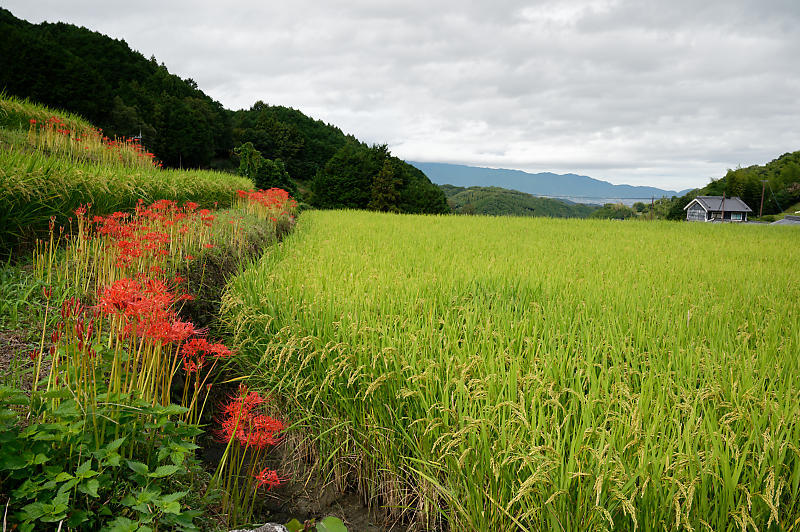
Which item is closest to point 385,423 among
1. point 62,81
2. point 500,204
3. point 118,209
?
point 118,209

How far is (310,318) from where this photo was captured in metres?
3.81

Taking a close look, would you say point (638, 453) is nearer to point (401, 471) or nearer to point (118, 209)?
point (401, 471)

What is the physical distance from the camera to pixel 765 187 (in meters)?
72.2

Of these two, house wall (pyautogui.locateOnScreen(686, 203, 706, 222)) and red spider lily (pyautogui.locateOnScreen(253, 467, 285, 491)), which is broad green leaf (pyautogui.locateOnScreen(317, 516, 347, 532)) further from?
house wall (pyautogui.locateOnScreen(686, 203, 706, 222))

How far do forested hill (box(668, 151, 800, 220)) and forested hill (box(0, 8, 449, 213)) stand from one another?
55.6 metres

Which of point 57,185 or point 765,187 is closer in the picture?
point 57,185

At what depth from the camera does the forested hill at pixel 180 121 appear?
87.5 ft

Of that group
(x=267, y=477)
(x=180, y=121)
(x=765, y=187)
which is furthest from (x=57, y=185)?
(x=765, y=187)

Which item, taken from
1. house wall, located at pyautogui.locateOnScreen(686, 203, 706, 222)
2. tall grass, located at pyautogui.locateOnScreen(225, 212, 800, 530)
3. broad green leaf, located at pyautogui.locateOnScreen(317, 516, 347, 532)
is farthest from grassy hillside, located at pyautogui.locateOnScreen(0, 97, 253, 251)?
house wall, located at pyautogui.locateOnScreen(686, 203, 706, 222)

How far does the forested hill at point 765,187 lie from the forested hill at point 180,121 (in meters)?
55.6

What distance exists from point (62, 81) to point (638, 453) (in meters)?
35.6

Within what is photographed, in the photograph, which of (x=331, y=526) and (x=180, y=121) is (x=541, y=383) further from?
(x=180, y=121)

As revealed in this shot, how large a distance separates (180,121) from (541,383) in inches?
2080

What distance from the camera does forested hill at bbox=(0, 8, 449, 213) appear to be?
87.5ft
